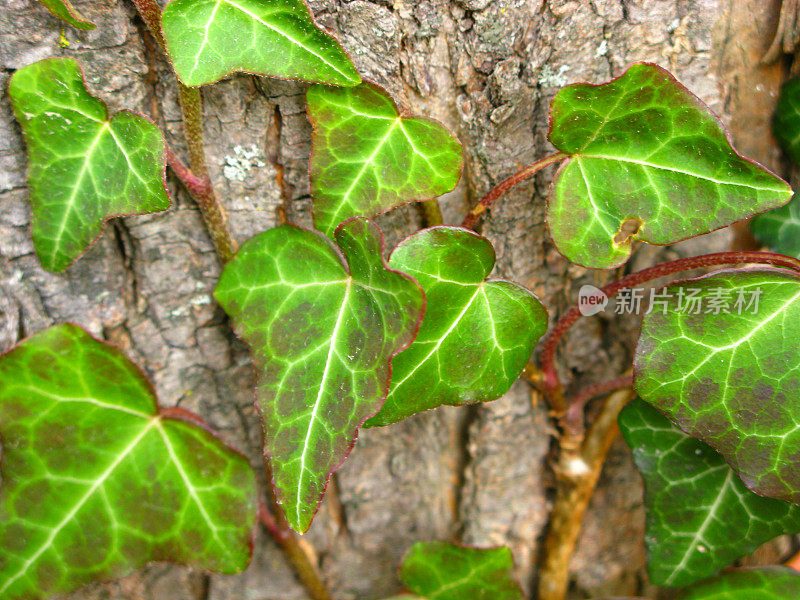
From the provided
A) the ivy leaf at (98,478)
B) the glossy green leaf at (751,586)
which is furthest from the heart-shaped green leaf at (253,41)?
the glossy green leaf at (751,586)

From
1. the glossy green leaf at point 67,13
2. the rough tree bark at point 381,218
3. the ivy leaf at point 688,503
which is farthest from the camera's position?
the ivy leaf at point 688,503

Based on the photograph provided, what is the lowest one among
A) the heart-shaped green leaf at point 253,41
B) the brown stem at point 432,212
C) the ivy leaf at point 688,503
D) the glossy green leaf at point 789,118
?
the ivy leaf at point 688,503

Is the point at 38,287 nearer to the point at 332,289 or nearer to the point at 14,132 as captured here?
the point at 14,132

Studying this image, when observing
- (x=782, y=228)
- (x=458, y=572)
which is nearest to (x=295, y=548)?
(x=458, y=572)

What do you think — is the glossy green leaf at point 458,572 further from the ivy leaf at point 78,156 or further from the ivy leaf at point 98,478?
the ivy leaf at point 78,156

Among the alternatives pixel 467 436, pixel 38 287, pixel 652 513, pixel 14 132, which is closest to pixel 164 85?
pixel 14 132

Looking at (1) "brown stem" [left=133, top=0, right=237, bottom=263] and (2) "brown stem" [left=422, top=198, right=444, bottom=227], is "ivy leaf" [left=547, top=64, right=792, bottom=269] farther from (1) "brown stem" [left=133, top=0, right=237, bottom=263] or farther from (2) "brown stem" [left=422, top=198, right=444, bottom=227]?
(1) "brown stem" [left=133, top=0, right=237, bottom=263]

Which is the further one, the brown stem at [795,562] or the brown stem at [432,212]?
the brown stem at [795,562]
